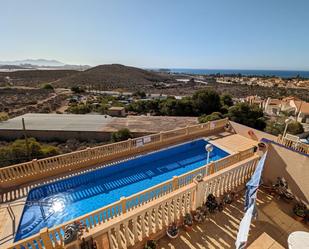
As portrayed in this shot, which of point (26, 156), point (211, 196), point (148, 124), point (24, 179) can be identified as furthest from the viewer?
point (148, 124)

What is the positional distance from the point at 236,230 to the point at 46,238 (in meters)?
4.10

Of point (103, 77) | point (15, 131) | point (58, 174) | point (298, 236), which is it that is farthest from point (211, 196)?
point (103, 77)

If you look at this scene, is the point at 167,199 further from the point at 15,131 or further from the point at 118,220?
the point at 15,131

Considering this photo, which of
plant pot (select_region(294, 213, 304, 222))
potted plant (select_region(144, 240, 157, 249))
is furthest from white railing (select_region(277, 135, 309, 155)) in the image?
potted plant (select_region(144, 240, 157, 249))

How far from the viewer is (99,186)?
6.42 meters

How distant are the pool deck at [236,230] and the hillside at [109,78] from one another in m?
64.7

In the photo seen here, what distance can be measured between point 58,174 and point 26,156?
229 inches

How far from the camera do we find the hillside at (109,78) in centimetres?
6969

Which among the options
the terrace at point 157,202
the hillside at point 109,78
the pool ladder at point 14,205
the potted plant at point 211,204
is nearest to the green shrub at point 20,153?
the terrace at point 157,202

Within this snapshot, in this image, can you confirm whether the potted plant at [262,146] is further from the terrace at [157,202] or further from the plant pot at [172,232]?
the plant pot at [172,232]

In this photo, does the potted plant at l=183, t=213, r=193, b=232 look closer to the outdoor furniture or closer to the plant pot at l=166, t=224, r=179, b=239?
the plant pot at l=166, t=224, r=179, b=239

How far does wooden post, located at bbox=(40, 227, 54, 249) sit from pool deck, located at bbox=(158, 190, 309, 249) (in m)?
2.18

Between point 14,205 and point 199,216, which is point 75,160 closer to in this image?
point 14,205

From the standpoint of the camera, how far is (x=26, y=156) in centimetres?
1048
